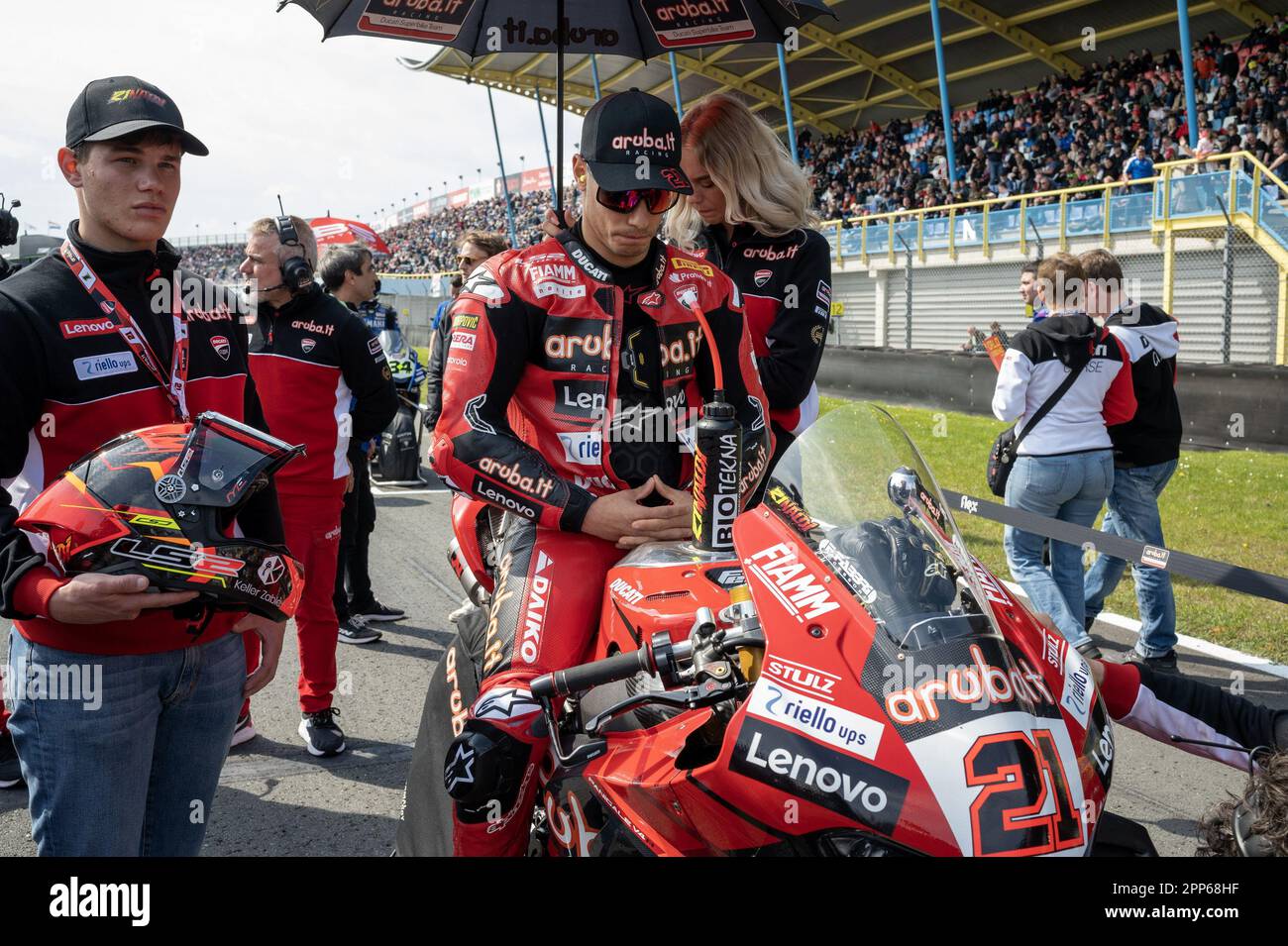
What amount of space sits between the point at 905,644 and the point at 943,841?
33 cm

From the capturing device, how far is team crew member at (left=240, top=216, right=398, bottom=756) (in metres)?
4.50

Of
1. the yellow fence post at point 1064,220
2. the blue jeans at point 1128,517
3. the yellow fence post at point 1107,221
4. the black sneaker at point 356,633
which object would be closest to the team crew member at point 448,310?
the black sneaker at point 356,633

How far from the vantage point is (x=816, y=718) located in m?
1.73

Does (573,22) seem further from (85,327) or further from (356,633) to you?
(356,633)

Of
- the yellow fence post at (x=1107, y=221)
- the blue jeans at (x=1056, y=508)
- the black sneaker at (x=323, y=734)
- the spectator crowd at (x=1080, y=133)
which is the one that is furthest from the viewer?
the spectator crowd at (x=1080, y=133)

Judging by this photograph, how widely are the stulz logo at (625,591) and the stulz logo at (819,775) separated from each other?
24.2 inches

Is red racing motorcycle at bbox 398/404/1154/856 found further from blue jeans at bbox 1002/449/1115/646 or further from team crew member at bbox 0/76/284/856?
blue jeans at bbox 1002/449/1115/646

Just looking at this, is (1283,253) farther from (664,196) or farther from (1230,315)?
(664,196)

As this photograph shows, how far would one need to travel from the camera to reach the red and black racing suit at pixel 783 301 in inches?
143

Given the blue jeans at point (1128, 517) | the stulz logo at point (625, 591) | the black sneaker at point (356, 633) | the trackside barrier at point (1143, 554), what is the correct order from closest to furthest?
the stulz logo at point (625, 591), the trackside barrier at point (1143, 554), the blue jeans at point (1128, 517), the black sneaker at point (356, 633)

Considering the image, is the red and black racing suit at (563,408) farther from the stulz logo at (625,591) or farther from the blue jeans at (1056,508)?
the blue jeans at (1056,508)

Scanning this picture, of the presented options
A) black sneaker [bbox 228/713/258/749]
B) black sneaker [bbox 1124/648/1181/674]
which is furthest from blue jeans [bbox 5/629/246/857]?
black sneaker [bbox 1124/648/1181/674]

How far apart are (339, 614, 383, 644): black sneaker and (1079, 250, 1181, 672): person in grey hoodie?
4120 mm
